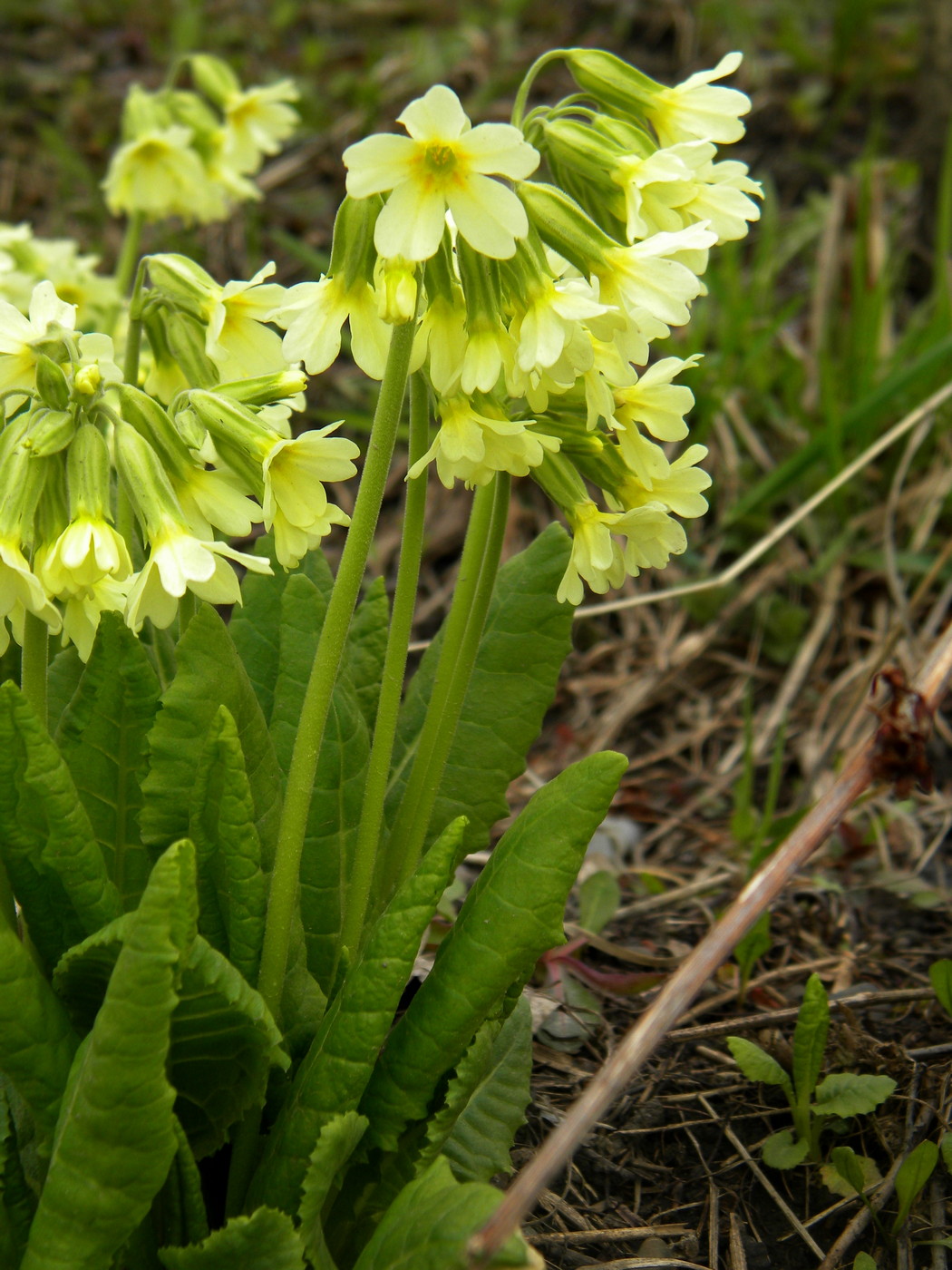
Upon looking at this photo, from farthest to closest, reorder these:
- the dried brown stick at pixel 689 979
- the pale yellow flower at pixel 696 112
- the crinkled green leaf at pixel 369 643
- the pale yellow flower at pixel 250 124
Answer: the pale yellow flower at pixel 250 124, the crinkled green leaf at pixel 369 643, the pale yellow flower at pixel 696 112, the dried brown stick at pixel 689 979

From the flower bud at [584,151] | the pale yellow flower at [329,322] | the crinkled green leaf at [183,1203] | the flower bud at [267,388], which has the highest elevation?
the flower bud at [584,151]

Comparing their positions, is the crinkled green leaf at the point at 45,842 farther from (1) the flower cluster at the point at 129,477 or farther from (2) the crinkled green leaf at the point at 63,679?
(2) the crinkled green leaf at the point at 63,679

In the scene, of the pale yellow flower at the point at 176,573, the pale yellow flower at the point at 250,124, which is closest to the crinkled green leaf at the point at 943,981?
the pale yellow flower at the point at 176,573

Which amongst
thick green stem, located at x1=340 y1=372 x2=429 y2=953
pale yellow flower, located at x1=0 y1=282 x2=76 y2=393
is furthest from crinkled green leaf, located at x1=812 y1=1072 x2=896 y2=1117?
pale yellow flower, located at x1=0 y1=282 x2=76 y2=393

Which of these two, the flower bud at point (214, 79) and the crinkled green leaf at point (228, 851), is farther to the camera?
the flower bud at point (214, 79)

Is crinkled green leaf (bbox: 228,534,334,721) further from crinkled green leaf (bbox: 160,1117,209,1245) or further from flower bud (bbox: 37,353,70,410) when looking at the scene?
crinkled green leaf (bbox: 160,1117,209,1245)

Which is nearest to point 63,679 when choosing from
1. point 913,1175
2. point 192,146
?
point 913,1175
